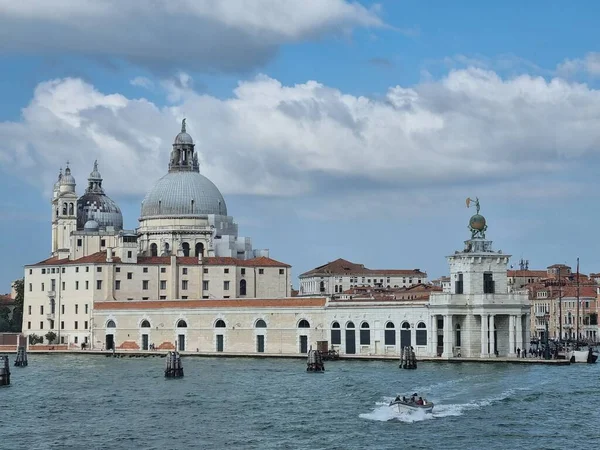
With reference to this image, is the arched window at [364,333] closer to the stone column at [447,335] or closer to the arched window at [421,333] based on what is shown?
the arched window at [421,333]

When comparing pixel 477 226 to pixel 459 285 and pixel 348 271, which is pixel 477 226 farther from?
pixel 348 271

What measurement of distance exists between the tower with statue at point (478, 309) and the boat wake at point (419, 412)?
21.1 meters

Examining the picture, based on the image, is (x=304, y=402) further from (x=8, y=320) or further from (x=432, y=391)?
(x=8, y=320)

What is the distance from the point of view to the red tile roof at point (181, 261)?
305ft

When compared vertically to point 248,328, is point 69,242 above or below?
above

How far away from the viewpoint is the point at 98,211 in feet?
356

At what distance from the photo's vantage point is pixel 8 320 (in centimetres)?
10894

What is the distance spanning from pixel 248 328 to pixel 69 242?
27330 mm

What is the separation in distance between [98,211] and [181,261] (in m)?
16.5

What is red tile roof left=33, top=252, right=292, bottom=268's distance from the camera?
9288 centimetres

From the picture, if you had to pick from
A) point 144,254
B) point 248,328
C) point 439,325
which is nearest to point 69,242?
point 144,254

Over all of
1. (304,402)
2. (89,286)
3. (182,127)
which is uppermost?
(182,127)

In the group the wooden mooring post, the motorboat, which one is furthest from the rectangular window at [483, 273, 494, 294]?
the motorboat

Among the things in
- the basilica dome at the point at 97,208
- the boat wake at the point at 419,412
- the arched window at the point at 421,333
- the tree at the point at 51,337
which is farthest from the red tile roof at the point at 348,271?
the boat wake at the point at 419,412
